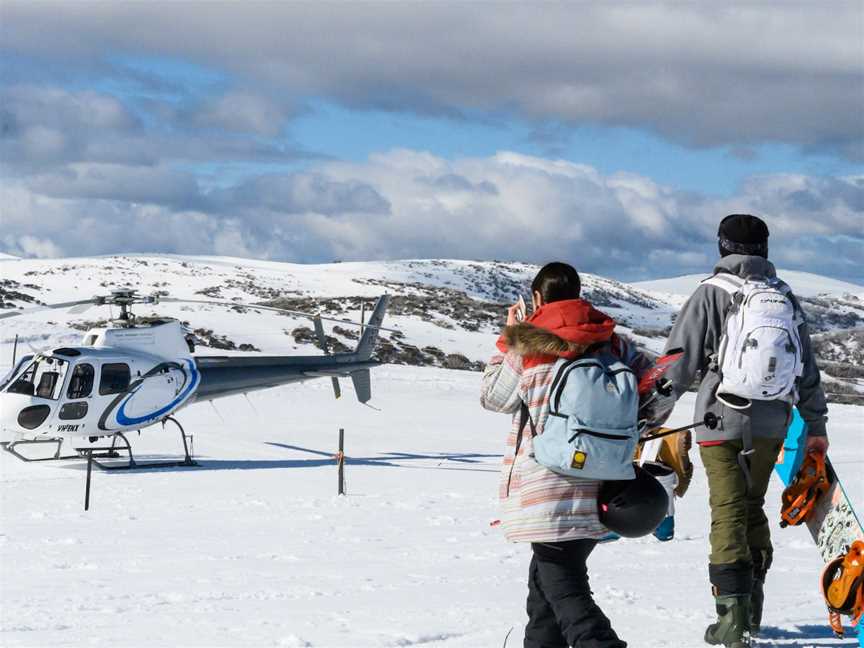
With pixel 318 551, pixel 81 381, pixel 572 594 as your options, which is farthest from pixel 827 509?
pixel 81 381

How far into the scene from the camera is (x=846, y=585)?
204 inches

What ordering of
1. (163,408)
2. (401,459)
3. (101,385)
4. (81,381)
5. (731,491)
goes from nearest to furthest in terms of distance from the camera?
1. (731,491)
2. (81,381)
3. (101,385)
4. (163,408)
5. (401,459)

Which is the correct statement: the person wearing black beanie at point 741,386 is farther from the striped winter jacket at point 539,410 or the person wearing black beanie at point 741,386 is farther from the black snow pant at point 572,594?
the black snow pant at point 572,594

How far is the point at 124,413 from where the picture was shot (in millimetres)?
15812

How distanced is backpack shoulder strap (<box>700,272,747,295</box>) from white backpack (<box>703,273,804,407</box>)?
0.19ft

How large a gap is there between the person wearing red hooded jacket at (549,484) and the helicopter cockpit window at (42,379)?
39.5 ft

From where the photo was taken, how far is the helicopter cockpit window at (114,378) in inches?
615

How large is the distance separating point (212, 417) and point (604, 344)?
722 inches

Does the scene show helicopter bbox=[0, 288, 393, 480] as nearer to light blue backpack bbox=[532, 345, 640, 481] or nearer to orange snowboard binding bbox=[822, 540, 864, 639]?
orange snowboard binding bbox=[822, 540, 864, 639]

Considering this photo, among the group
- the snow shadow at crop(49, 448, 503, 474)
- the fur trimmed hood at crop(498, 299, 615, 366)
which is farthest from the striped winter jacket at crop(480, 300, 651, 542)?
the snow shadow at crop(49, 448, 503, 474)

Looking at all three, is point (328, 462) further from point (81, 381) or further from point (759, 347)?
point (759, 347)

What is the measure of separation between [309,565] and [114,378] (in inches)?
351

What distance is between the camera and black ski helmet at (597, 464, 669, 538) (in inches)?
170

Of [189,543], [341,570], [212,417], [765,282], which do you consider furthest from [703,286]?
[212,417]
